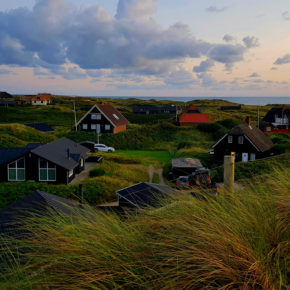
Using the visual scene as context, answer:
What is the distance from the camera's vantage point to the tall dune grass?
2.65m

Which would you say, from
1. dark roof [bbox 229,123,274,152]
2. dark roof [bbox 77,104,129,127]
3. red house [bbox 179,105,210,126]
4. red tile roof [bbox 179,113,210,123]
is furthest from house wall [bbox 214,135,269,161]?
red tile roof [bbox 179,113,210,123]

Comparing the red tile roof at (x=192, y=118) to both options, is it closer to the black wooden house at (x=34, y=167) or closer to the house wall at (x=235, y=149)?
the house wall at (x=235, y=149)

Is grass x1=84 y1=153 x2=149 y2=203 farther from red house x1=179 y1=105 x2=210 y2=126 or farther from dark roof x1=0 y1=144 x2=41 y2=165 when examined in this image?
red house x1=179 y1=105 x2=210 y2=126

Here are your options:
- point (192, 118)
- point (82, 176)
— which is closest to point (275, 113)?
point (192, 118)

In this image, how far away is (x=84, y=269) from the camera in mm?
2840

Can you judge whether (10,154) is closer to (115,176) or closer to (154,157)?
(115,176)

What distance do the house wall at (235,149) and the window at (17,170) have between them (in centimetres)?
2170

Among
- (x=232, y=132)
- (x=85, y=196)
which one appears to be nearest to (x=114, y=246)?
(x=85, y=196)

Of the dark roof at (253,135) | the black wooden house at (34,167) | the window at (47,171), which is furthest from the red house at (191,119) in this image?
the window at (47,171)

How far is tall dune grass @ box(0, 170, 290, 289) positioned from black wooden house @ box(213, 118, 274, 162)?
33.7m

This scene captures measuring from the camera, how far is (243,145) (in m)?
36.1

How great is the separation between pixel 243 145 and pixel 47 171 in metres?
21.6

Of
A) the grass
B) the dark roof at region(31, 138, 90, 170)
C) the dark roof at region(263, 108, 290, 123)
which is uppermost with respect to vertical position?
the dark roof at region(263, 108, 290, 123)

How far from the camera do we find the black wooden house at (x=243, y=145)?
117 ft
